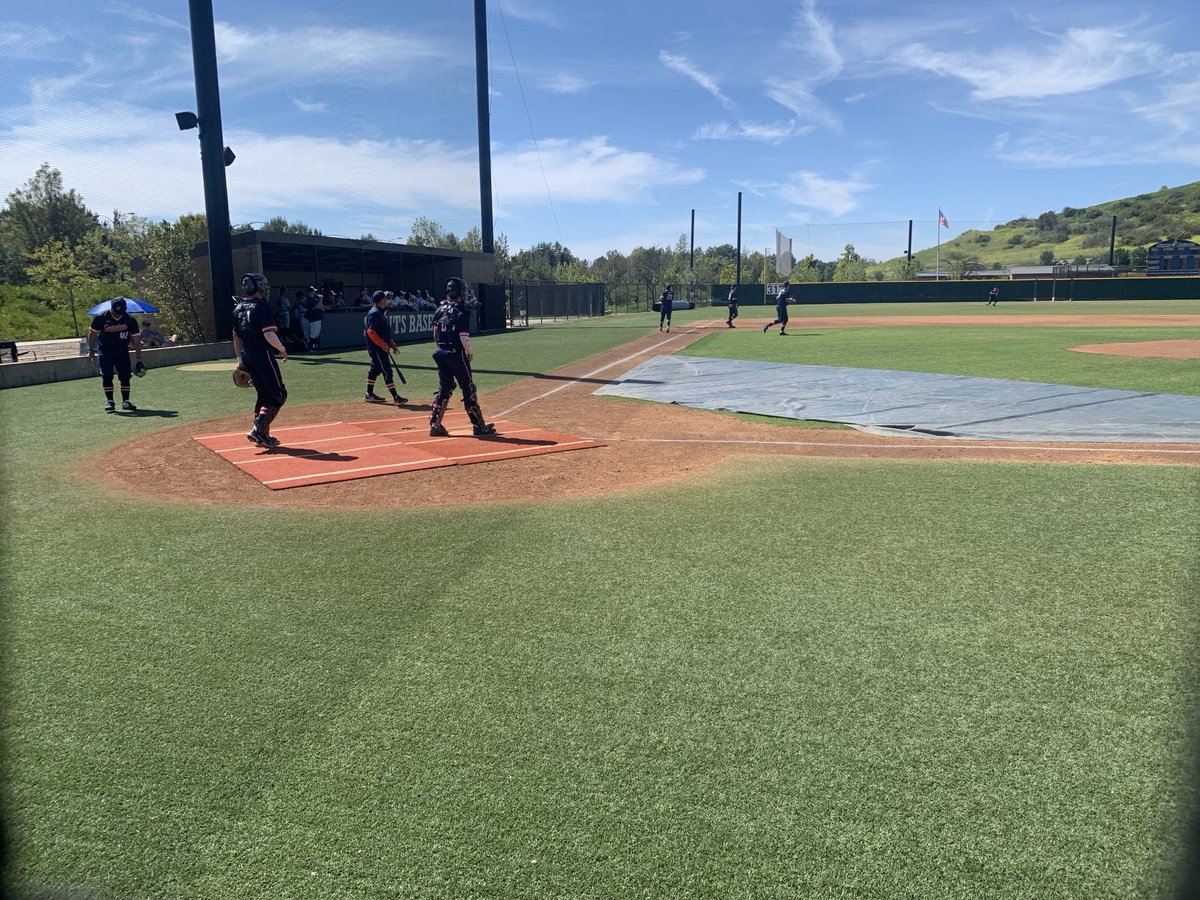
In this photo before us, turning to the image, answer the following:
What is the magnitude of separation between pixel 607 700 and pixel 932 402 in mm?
10736

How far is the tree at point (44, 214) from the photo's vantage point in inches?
2313

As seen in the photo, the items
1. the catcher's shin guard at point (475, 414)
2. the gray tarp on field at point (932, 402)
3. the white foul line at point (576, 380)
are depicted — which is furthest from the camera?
the white foul line at point (576, 380)

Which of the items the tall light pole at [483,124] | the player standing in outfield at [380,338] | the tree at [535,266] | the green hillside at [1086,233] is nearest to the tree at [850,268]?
the green hillside at [1086,233]

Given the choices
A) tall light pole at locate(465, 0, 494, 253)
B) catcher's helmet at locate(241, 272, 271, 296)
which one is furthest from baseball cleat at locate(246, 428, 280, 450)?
tall light pole at locate(465, 0, 494, 253)

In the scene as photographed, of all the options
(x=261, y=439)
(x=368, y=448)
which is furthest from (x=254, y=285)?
(x=368, y=448)

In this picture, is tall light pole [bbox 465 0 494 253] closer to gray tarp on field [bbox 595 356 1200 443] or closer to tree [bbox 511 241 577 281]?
gray tarp on field [bbox 595 356 1200 443]

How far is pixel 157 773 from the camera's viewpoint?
118 inches

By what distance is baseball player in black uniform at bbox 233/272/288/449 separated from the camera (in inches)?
381

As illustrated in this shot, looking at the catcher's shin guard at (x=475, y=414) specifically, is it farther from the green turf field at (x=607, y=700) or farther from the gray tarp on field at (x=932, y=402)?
the gray tarp on field at (x=932, y=402)

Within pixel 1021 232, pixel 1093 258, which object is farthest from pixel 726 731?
pixel 1021 232

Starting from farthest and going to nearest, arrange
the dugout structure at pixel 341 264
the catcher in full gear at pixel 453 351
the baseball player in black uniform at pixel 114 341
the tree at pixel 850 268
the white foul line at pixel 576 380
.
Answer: the tree at pixel 850 268, the dugout structure at pixel 341 264, the white foul line at pixel 576 380, the baseball player in black uniform at pixel 114 341, the catcher in full gear at pixel 453 351

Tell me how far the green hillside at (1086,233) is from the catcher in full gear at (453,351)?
121 metres

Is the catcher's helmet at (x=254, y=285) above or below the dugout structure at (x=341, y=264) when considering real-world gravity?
below

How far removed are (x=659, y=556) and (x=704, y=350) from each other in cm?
1942
